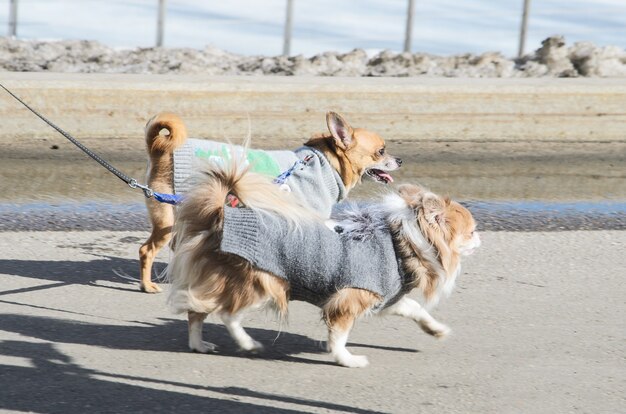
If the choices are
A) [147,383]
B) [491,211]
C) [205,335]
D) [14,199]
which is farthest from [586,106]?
[147,383]

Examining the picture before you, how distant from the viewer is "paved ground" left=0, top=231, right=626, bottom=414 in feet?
16.1

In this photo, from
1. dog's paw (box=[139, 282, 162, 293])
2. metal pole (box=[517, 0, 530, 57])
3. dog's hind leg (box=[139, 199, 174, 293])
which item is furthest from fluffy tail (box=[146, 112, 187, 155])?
metal pole (box=[517, 0, 530, 57])

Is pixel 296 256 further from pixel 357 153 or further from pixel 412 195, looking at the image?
pixel 357 153

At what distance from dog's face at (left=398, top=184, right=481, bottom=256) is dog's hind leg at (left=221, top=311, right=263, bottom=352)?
101cm

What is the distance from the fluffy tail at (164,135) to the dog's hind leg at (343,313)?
1636 millimetres

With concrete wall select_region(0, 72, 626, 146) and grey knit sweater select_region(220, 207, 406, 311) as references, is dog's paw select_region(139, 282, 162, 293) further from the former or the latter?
concrete wall select_region(0, 72, 626, 146)

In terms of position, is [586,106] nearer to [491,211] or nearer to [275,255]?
[491,211]

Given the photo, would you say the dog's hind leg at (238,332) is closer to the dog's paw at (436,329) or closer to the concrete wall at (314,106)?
the dog's paw at (436,329)

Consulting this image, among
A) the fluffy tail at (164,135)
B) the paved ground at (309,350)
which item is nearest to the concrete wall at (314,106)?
the paved ground at (309,350)

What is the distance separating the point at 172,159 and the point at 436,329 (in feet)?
6.18

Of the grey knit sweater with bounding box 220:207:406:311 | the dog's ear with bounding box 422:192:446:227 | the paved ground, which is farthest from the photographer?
the dog's ear with bounding box 422:192:446:227

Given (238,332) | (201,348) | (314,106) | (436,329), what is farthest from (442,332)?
(314,106)

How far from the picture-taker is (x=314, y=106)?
11.4m

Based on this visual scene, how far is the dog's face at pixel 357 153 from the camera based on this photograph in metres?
6.98
